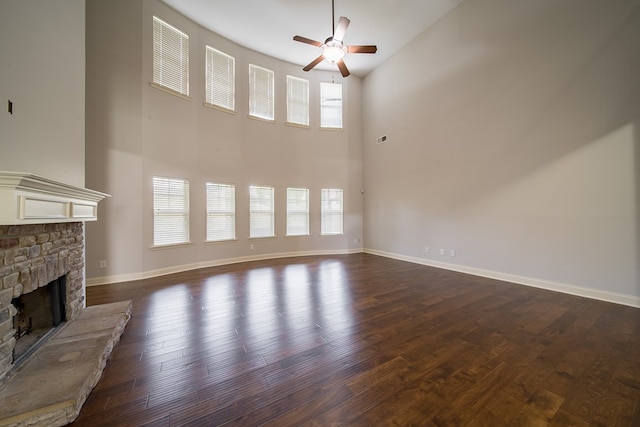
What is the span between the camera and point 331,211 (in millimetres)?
7012

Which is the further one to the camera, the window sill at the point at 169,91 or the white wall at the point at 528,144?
the window sill at the point at 169,91

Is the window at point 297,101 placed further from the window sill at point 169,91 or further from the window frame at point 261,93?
the window sill at point 169,91

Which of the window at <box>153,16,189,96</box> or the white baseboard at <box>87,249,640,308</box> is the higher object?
the window at <box>153,16,189,96</box>

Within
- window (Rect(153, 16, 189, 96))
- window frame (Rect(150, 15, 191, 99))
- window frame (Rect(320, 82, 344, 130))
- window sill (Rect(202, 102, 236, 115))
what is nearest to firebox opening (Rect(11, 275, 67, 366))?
window frame (Rect(150, 15, 191, 99))

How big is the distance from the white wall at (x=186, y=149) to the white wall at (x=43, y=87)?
5.33 feet

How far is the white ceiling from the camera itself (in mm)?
4629

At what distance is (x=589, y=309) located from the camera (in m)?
2.93

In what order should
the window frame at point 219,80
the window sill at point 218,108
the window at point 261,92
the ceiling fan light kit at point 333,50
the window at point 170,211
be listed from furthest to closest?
the window at point 261,92
the window frame at point 219,80
the window sill at point 218,108
the window at point 170,211
the ceiling fan light kit at point 333,50

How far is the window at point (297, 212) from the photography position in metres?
6.57

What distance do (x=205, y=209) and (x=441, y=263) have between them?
18.0ft

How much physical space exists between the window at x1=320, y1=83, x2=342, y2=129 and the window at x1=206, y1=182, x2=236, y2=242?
3488mm

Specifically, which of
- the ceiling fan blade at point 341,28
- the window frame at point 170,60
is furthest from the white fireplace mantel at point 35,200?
the ceiling fan blade at point 341,28

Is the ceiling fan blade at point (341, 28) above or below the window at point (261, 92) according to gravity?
below

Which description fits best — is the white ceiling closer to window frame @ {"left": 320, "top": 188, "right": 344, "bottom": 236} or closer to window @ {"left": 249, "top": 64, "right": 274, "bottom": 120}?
window @ {"left": 249, "top": 64, "right": 274, "bottom": 120}
